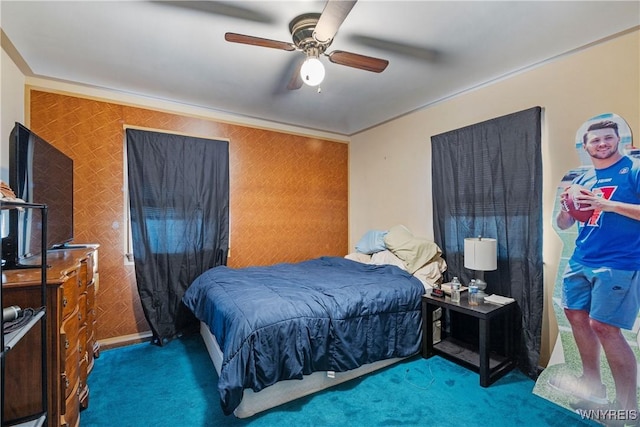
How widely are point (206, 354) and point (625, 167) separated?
3567 millimetres

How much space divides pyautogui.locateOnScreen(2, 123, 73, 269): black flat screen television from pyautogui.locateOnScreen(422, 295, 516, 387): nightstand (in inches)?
105

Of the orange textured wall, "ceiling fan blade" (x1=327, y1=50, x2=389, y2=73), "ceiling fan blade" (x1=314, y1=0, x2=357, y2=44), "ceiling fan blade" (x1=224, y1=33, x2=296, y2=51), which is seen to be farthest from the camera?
the orange textured wall

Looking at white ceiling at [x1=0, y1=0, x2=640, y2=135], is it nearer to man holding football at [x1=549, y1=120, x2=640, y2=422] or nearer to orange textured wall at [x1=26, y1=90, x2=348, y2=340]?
orange textured wall at [x1=26, y1=90, x2=348, y2=340]

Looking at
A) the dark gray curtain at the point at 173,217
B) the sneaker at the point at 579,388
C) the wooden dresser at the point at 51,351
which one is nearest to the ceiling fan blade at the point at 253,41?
the wooden dresser at the point at 51,351

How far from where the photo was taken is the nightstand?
2189 millimetres

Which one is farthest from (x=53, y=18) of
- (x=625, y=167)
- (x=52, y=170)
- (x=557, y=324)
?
(x=557, y=324)

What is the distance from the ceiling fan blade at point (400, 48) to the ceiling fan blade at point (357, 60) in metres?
0.22

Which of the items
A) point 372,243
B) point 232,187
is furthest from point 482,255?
point 232,187

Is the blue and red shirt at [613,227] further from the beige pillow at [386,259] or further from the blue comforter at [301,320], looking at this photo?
the beige pillow at [386,259]

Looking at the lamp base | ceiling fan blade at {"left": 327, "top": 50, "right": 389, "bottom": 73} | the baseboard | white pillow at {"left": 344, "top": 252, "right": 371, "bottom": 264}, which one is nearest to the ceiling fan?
ceiling fan blade at {"left": 327, "top": 50, "right": 389, "bottom": 73}

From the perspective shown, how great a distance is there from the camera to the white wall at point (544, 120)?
2020 millimetres

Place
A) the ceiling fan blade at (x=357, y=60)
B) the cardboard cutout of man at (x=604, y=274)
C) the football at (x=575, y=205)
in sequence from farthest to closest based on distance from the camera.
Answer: the football at (x=575, y=205)
the ceiling fan blade at (x=357, y=60)
the cardboard cutout of man at (x=604, y=274)

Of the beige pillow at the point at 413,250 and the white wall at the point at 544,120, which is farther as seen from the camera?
the beige pillow at the point at 413,250

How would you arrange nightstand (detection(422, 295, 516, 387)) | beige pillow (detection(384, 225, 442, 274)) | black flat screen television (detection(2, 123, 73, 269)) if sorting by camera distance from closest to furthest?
1. black flat screen television (detection(2, 123, 73, 269))
2. nightstand (detection(422, 295, 516, 387))
3. beige pillow (detection(384, 225, 442, 274))
